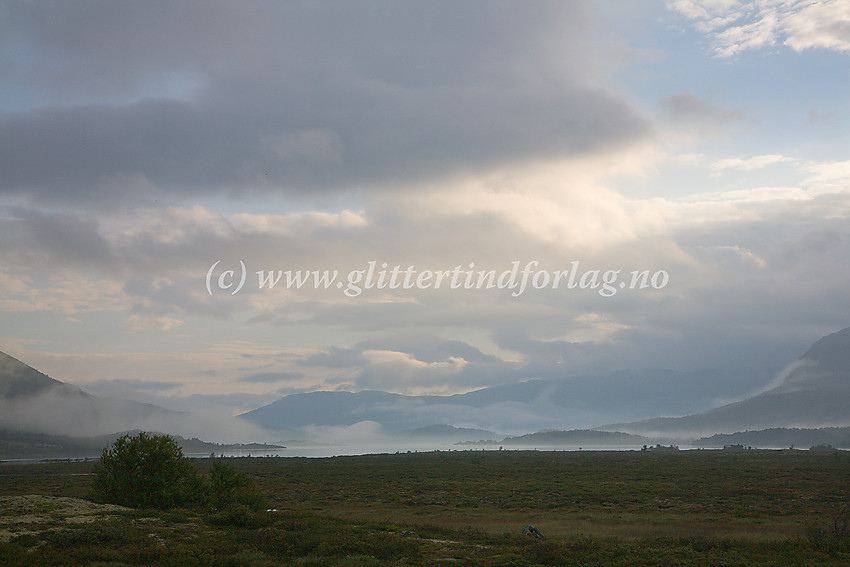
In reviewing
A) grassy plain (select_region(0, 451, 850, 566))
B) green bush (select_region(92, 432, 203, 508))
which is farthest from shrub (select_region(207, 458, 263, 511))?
grassy plain (select_region(0, 451, 850, 566))

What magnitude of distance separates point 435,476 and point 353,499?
26.5 meters

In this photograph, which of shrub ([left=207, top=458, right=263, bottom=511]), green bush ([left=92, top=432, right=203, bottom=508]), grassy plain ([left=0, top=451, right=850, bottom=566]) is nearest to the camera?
grassy plain ([left=0, top=451, right=850, bottom=566])

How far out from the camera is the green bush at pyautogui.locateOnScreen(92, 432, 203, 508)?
32875mm

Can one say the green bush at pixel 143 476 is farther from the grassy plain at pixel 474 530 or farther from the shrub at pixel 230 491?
the grassy plain at pixel 474 530

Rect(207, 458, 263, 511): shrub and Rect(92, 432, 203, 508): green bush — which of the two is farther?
Rect(207, 458, 263, 511): shrub

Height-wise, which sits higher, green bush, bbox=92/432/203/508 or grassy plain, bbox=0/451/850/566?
green bush, bbox=92/432/203/508

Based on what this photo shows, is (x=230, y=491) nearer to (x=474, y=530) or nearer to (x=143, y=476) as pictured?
(x=143, y=476)

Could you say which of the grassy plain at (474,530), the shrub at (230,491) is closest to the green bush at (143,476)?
the shrub at (230,491)

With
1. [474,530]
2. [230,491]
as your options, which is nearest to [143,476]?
[230,491]

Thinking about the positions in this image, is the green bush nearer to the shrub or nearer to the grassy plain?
the shrub

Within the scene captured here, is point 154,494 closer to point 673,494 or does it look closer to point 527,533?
point 527,533

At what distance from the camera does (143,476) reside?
33.5 meters

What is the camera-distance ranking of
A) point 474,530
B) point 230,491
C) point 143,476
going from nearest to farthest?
point 474,530 → point 143,476 → point 230,491

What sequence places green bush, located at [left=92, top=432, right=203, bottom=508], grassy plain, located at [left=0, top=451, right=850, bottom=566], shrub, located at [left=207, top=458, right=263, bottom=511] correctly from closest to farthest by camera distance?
grassy plain, located at [left=0, top=451, right=850, bottom=566]
green bush, located at [left=92, top=432, right=203, bottom=508]
shrub, located at [left=207, top=458, right=263, bottom=511]
